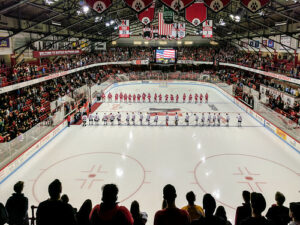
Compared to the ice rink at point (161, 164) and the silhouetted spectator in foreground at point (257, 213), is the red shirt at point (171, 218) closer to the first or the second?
the silhouetted spectator in foreground at point (257, 213)

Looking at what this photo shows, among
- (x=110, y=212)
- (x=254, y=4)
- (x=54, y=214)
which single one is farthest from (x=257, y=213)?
(x=254, y=4)

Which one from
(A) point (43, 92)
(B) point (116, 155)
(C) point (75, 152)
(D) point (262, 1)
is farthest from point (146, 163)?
(A) point (43, 92)

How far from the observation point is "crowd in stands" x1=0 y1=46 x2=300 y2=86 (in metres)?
18.4

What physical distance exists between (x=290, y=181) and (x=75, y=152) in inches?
380

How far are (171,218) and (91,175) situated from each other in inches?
293

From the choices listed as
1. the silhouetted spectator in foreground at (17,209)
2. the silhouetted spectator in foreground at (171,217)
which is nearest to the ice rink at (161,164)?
the silhouetted spectator in foreground at (17,209)

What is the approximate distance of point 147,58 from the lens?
139 feet

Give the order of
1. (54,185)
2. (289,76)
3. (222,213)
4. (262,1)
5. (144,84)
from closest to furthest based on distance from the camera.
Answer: (54,185), (222,213), (262,1), (289,76), (144,84)

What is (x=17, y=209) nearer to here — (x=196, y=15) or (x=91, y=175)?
(x=91, y=175)

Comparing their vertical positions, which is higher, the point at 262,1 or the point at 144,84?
the point at 262,1

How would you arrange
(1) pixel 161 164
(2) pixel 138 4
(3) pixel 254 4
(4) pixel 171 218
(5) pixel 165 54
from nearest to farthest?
(4) pixel 171 218 < (2) pixel 138 4 < (3) pixel 254 4 < (1) pixel 161 164 < (5) pixel 165 54

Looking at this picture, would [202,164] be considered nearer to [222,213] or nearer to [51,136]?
[222,213]

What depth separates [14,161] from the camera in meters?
10.2

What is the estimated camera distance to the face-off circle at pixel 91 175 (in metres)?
8.66
